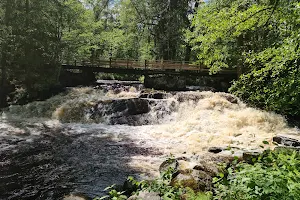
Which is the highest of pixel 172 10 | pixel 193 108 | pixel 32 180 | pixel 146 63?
pixel 172 10

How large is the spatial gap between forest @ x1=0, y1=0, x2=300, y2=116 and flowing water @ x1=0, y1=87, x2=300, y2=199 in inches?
58.0

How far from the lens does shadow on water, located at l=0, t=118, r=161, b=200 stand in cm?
678

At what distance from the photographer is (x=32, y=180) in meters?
Answer: 7.25

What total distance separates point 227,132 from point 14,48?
13346mm

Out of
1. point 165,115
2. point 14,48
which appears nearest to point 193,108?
point 165,115

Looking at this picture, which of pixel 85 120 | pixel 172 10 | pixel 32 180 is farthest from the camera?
pixel 172 10

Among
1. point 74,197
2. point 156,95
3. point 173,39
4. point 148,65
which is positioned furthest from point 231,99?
A: point 173,39

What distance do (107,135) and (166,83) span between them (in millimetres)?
9572

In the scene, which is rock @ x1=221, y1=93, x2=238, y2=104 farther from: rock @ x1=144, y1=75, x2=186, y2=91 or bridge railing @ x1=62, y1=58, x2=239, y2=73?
bridge railing @ x1=62, y1=58, x2=239, y2=73

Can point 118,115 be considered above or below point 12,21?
below

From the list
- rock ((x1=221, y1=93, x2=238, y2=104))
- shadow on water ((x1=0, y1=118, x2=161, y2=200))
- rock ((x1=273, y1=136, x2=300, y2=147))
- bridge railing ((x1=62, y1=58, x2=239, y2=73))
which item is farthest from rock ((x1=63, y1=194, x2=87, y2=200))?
bridge railing ((x1=62, y1=58, x2=239, y2=73))

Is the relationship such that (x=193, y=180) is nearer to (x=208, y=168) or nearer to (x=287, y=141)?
(x=208, y=168)

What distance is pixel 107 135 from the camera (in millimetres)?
12047

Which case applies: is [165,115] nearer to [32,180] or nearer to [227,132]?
[227,132]
